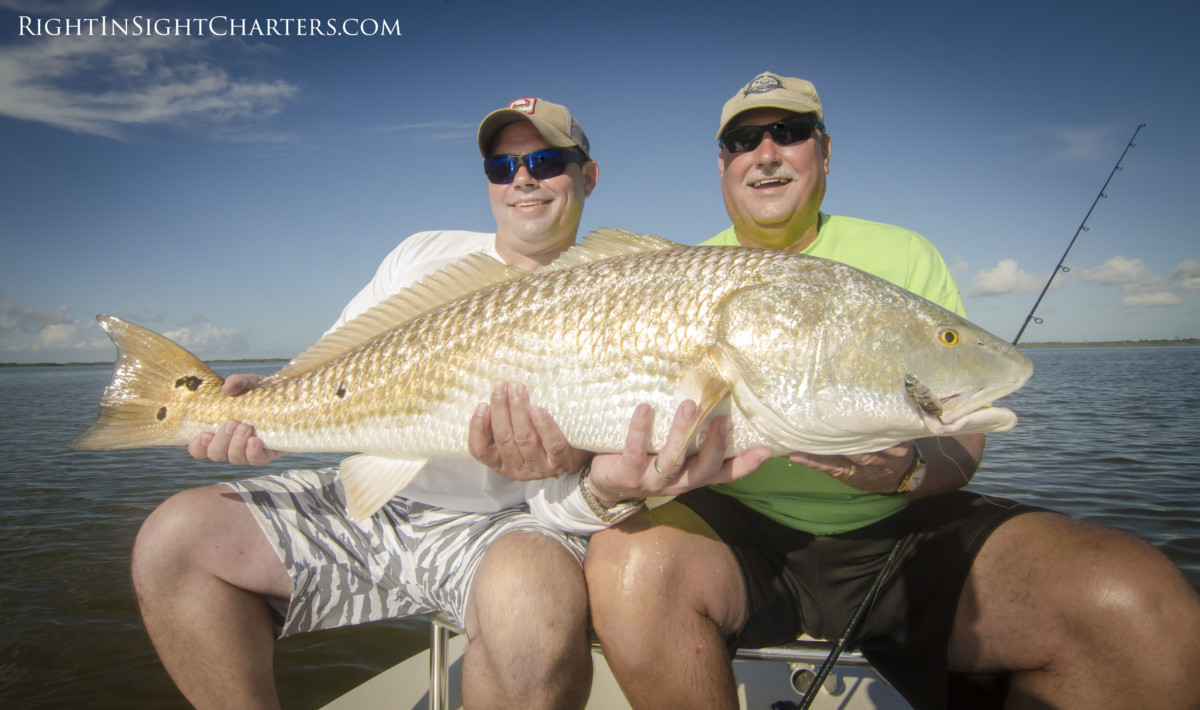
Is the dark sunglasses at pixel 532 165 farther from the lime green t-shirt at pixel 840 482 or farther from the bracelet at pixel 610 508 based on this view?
the bracelet at pixel 610 508

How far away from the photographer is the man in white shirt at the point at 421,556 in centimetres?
233

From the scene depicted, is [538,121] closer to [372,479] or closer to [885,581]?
[372,479]

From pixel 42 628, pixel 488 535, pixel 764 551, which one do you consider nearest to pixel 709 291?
pixel 764 551

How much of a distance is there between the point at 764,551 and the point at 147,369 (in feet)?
10.2

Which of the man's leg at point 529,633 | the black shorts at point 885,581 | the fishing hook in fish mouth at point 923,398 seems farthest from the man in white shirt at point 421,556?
the black shorts at point 885,581

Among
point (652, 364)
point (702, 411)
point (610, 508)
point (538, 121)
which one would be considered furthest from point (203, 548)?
point (538, 121)

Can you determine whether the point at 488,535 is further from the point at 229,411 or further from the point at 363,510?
the point at 229,411

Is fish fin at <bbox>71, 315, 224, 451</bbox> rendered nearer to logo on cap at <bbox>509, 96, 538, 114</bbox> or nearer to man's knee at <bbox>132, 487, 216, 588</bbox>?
man's knee at <bbox>132, 487, 216, 588</bbox>

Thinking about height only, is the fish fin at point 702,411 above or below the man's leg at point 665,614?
above

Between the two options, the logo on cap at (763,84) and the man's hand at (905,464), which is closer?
the man's hand at (905,464)

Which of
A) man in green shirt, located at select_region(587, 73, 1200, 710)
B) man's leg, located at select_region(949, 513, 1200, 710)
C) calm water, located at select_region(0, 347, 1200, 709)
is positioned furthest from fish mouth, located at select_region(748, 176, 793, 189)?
calm water, located at select_region(0, 347, 1200, 709)

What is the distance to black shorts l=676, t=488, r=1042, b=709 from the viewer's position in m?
2.50

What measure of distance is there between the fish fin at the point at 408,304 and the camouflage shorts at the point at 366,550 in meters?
0.69

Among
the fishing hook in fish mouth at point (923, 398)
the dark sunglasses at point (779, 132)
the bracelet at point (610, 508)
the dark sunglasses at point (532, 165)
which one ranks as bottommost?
the bracelet at point (610, 508)
